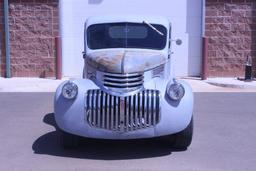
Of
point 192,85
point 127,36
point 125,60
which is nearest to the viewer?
point 125,60

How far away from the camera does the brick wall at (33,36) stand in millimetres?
15922

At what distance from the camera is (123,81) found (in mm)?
7551

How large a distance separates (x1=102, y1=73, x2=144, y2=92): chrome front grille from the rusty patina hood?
0.22 ft

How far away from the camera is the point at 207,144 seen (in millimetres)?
8180

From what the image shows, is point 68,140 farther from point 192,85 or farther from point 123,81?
point 192,85

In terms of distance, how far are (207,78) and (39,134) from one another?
7.87 metres

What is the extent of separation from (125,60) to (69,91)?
3.02ft

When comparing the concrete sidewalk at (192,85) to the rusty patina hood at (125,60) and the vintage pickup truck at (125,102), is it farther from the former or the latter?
the vintage pickup truck at (125,102)

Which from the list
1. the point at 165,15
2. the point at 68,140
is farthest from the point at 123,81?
the point at 165,15

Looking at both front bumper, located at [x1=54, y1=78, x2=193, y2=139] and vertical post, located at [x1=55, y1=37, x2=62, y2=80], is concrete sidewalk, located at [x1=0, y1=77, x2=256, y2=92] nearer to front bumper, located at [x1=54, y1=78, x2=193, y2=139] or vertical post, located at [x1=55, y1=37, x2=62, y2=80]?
vertical post, located at [x1=55, y1=37, x2=62, y2=80]

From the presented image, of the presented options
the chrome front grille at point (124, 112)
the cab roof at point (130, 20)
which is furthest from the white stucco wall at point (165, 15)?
the chrome front grille at point (124, 112)

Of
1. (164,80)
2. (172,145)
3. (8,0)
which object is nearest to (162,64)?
(164,80)

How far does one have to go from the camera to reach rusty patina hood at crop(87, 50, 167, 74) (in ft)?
25.2

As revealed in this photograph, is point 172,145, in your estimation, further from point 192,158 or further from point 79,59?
point 79,59
